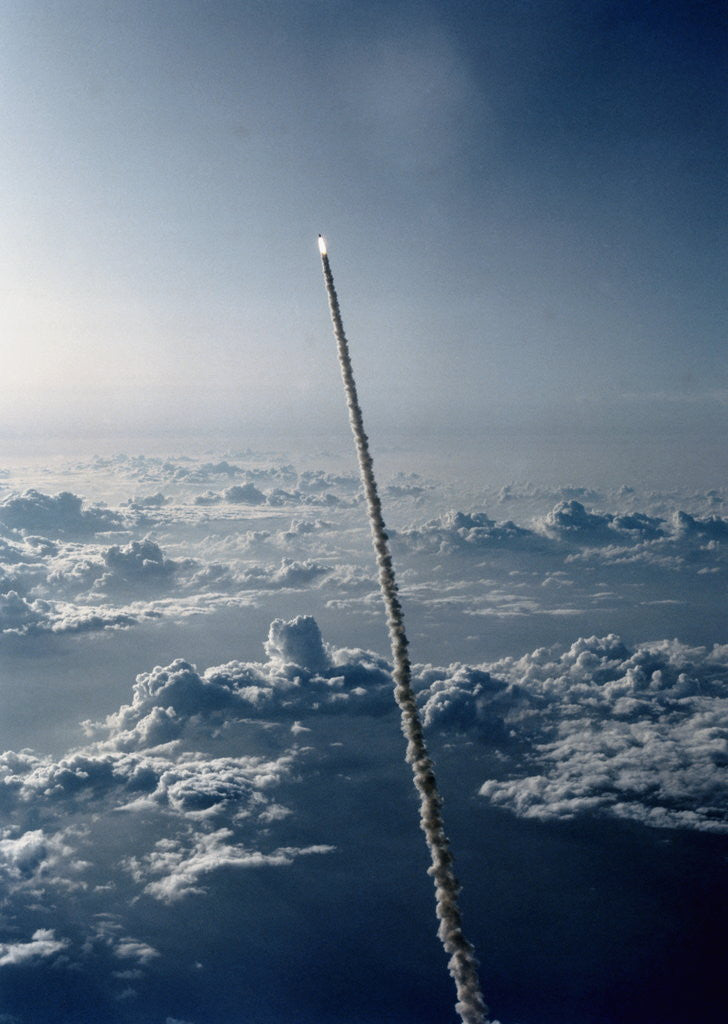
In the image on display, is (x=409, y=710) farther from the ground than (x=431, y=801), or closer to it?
farther from the ground

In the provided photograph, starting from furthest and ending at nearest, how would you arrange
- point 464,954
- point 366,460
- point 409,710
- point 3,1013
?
1. point 3,1013
2. point 366,460
3. point 409,710
4. point 464,954

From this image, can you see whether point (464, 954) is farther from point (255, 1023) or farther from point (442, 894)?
point (255, 1023)

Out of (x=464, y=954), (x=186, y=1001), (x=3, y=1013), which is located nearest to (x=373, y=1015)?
(x=186, y=1001)

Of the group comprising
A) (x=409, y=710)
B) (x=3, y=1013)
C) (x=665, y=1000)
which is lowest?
(x=665, y=1000)

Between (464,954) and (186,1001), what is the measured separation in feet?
737

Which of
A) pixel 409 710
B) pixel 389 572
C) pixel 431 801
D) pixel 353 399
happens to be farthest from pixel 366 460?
pixel 431 801

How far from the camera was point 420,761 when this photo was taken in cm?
4303

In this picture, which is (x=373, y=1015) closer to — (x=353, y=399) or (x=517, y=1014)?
(x=517, y=1014)

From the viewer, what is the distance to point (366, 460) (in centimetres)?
4781

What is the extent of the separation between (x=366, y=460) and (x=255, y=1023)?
232m

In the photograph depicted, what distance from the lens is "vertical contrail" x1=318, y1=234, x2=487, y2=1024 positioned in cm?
3953

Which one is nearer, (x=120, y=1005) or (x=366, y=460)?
(x=366, y=460)

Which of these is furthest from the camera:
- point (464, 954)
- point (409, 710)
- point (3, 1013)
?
point (3, 1013)

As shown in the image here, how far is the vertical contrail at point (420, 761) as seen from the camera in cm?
3953
